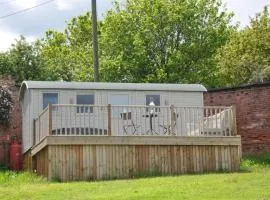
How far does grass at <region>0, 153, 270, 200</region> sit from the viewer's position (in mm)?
12805

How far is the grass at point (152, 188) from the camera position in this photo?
12.8 m

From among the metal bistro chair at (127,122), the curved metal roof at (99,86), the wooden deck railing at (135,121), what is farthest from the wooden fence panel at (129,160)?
the curved metal roof at (99,86)

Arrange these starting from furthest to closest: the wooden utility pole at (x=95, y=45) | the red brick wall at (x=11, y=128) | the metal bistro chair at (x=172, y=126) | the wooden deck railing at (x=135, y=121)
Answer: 1. the wooden utility pole at (x=95, y=45)
2. the red brick wall at (x=11, y=128)
3. the metal bistro chair at (x=172, y=126)
4. the wooden deck railing at (x=135, y=121)

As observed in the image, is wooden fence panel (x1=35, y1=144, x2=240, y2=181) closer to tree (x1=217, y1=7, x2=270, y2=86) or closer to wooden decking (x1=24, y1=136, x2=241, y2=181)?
wooden decking (x1=24, y1=136, x2=241, y2=181)

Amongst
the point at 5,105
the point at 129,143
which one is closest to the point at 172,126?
the point at 129,143

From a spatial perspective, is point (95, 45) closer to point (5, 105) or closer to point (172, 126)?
point (5, 105)

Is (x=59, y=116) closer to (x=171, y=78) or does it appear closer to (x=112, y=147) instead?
(x=112, y=147)

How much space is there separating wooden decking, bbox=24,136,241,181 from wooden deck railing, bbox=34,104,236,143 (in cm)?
37

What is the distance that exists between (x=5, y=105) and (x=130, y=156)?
809 cm

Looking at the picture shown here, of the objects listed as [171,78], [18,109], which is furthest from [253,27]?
[18,109]

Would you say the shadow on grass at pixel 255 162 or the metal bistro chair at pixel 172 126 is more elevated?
the metal bistro chair at pixel 172 126

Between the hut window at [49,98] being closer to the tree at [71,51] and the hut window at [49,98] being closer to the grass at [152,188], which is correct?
the grass at [152,188]

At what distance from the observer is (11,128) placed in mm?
24484

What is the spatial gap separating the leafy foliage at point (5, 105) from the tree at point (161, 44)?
11.7 metres
